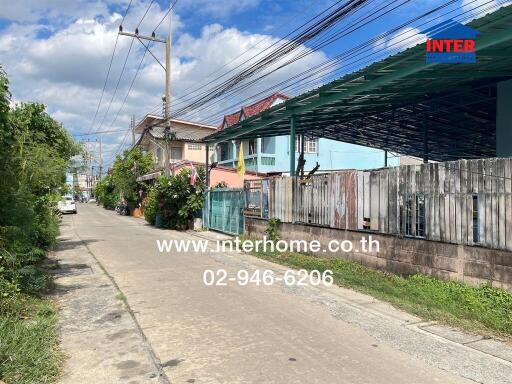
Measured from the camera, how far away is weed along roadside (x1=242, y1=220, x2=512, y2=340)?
246 inches

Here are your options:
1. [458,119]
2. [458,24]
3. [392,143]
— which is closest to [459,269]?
[458,24]

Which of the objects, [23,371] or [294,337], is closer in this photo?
[23,371]

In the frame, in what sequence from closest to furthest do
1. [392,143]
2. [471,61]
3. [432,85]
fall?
[471,61] → [432,85] → [392,143]

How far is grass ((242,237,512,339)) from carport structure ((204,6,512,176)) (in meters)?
4.12

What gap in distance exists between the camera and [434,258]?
8266mm

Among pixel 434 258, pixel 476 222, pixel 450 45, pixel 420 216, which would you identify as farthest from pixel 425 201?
pixel 450 45

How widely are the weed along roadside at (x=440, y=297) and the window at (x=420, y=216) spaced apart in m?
0.82

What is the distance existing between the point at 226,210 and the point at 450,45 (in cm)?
1253

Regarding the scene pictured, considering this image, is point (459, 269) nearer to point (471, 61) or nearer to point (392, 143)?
point (471, 61)

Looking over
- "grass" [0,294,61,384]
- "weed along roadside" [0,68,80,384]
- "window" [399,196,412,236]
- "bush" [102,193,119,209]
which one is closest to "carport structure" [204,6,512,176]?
"window" [399,196,412,236]

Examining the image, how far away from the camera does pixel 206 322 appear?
6.42 meters

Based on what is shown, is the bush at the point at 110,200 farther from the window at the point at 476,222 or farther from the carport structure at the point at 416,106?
the window at the point at 476,222

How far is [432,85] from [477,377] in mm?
8998

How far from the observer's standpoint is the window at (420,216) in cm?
859
